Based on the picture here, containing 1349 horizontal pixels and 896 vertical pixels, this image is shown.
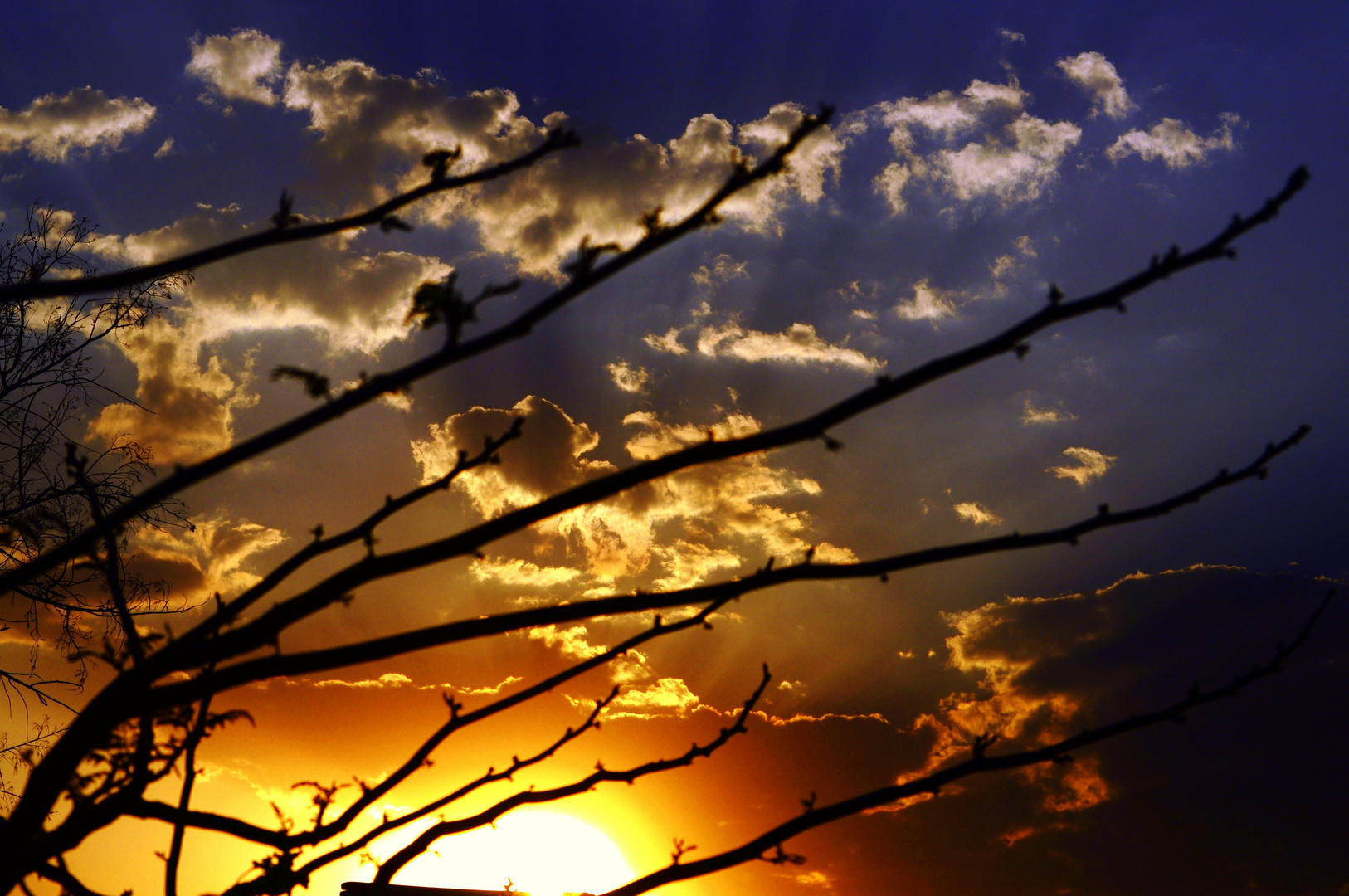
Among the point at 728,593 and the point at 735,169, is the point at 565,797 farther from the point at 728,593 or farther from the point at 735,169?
the point at 735,169

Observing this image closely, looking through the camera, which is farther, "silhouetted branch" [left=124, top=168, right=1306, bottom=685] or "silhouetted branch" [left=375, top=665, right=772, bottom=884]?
"silhouetted branch" [left=375, top=665, right=772, bottom=884]

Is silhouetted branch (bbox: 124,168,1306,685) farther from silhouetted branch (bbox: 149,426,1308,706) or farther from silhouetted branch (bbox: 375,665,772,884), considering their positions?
silhouetted branch (bbox: 375,665,772,884)

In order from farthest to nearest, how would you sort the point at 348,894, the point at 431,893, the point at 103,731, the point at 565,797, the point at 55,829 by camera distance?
the point at 431,893
the point at 348,894
the point at 565,797
the point at 55,829
the point at 103,731

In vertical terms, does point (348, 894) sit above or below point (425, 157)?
below

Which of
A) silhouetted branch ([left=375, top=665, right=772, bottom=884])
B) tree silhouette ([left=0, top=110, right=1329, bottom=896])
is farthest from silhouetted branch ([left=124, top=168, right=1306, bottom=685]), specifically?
silhouetted branch ([left=375, top=665, right=772, bottom=884])

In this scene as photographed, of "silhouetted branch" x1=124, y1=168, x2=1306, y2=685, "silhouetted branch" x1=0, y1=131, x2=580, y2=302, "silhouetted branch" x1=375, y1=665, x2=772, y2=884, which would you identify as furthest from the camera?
"silhouetted branch" x1=375, y1=665, x2=772, y2=884

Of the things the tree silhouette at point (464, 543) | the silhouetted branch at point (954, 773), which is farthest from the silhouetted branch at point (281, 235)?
the silhouetted branch at point (954, 773)

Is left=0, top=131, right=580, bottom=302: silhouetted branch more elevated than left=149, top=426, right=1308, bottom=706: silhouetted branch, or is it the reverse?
left=0, top=131, right=580, bottom=302: silhouetted branch

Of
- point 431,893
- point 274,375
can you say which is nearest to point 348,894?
point 431,893

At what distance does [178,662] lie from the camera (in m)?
2.80

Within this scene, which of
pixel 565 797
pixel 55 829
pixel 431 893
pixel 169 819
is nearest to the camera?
pixel 55 829

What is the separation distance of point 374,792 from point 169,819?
1.23 metres

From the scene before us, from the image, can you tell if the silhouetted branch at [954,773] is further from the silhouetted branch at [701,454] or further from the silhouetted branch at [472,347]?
the silhouetted branch at [472,347]

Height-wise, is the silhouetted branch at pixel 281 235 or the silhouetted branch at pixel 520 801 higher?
the silhouetted branch at pixel 281 235
